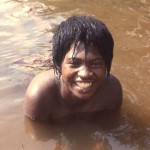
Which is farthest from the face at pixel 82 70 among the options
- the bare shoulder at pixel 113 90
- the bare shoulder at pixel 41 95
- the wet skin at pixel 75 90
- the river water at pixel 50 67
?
the river water at pixel 50 67

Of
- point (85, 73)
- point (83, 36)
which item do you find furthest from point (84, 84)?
point (83, 36)

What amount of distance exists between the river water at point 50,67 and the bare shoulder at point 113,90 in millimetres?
209

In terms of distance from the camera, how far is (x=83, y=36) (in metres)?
2.98

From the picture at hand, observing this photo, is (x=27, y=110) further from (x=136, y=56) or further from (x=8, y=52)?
(x=136, y=56)

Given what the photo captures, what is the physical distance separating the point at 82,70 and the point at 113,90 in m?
0.65

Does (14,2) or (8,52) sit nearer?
(8,52)

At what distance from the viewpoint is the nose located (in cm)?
302

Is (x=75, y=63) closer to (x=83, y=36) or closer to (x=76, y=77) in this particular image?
(x=76, y=77)

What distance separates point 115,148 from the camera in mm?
3365

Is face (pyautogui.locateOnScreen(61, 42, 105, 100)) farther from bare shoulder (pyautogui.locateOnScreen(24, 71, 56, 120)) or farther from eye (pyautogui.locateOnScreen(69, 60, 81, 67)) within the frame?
bare shoulder (pyautogui.locateOnScreen(24, 71, 56, 120))

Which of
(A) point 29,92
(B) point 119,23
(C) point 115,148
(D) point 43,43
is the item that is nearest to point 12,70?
(D) point 43,43

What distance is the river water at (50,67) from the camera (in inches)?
136

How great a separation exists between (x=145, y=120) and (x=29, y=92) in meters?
1.19

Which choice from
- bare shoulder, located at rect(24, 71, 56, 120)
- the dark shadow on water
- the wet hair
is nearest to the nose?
the wet hair
